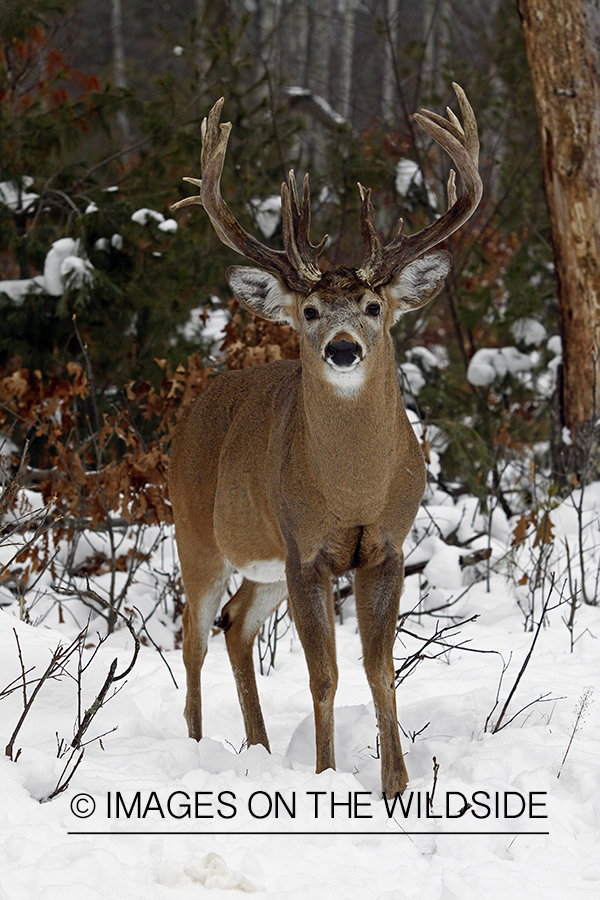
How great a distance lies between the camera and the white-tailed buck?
364cm

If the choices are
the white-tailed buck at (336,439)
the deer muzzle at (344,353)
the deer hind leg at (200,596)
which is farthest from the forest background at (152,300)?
the deer muzzle at (344,353)

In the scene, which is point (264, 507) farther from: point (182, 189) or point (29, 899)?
point (182, 189)

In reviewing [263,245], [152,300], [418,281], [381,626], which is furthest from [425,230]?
[152,300]

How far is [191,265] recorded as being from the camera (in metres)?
7.38

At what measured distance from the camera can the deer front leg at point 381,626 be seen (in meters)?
3.66

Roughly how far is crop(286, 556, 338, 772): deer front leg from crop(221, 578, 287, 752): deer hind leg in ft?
2.53

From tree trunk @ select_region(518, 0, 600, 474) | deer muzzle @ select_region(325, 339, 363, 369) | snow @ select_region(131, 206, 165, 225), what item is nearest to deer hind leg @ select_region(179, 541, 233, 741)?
deer muzzle @ select_region(325, 339, 363, 369)

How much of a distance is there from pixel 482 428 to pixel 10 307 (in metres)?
4.59

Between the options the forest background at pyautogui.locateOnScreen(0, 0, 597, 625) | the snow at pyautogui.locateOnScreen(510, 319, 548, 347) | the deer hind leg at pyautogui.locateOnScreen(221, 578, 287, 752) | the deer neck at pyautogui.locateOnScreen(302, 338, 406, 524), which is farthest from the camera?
the snow at pyautogui.locateOnScreen(510, 319, 548, 347)

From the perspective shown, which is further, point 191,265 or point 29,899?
point 191,265

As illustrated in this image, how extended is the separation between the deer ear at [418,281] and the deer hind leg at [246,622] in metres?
1.51

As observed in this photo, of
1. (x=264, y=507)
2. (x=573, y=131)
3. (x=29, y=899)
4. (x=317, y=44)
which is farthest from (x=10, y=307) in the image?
(x=317, y=44)

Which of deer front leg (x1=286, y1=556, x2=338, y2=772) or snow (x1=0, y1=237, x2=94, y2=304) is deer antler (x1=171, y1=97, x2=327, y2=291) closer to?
deer front leg (x1=286, y1=556, x2=338, y2=772)

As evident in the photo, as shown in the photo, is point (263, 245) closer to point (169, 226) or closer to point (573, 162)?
point (169, 226)
